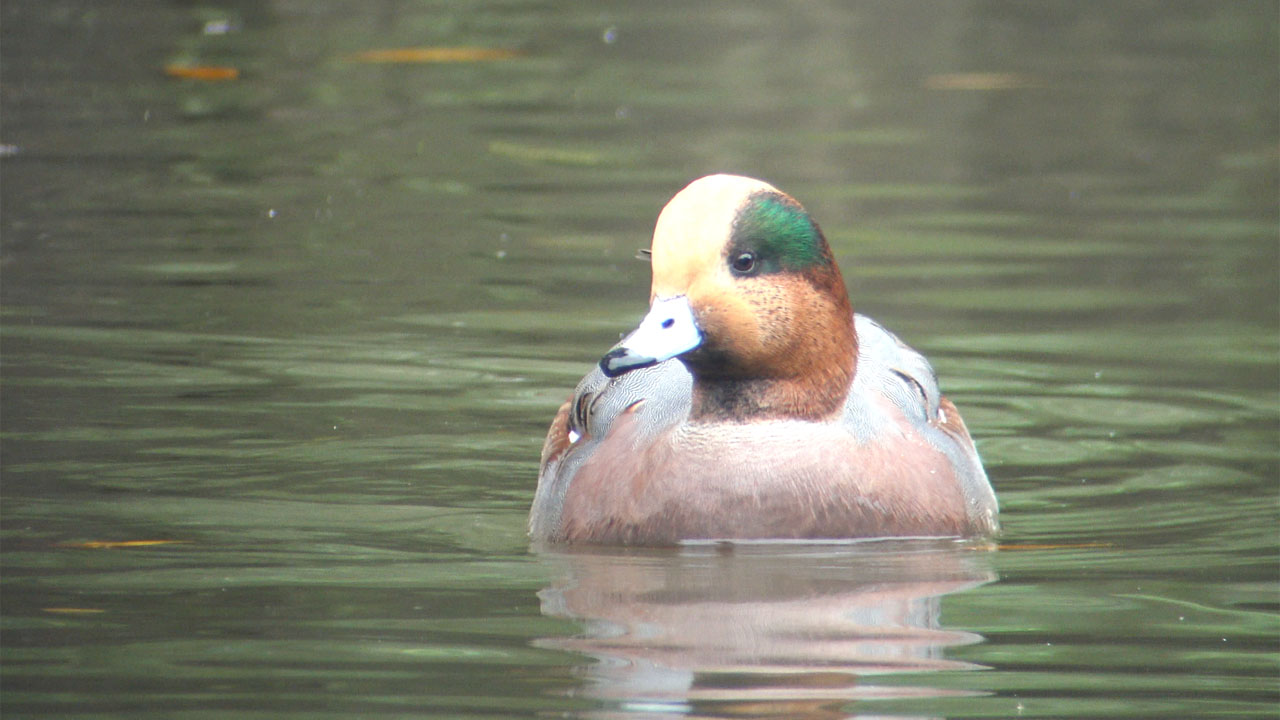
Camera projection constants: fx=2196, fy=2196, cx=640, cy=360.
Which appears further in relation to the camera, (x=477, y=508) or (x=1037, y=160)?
(x=1037, y=160)

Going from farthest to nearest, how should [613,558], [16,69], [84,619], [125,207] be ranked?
1. [16,69]
2. [125,207]
3. [613,558]
4. [84,619]

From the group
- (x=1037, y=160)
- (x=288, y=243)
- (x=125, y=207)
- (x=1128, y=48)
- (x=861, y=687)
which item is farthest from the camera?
(x=1128, y=48)

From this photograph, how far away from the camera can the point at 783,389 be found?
5.84 m

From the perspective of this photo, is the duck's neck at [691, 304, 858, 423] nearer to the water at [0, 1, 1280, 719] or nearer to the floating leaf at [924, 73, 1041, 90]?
the water at [0, 1, 1280, 719]

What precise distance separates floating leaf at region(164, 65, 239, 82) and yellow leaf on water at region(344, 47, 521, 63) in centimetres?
105

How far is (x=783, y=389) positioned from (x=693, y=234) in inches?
22.6

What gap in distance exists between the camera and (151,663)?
4801 millimetres

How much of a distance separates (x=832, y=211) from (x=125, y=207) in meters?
3.66

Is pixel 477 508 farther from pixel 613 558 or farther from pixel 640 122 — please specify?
pixel 640 122

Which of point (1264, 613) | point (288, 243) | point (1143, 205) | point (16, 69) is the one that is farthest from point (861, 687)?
point (16, 69)

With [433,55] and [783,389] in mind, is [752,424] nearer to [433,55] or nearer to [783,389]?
[783,389]

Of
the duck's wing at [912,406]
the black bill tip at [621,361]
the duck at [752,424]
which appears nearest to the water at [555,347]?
the duck at [752,424]

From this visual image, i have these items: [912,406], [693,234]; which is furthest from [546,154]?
[693,234]

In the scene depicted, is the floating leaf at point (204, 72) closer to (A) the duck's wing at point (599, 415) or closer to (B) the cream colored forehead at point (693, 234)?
(A) the duck's wing at point (599, 415)
